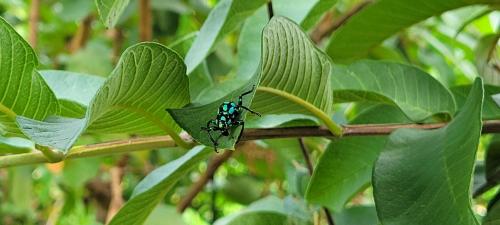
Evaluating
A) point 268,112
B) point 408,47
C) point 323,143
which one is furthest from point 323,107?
point 408,47

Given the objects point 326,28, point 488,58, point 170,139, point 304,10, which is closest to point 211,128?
point 170,139

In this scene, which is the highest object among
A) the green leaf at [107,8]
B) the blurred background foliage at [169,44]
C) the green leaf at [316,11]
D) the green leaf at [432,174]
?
the green leaf at [107,8]

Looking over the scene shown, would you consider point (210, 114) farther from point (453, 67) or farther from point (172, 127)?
point (453, 67)

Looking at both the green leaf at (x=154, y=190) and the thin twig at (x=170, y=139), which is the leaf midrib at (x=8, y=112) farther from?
the green leaf at (x=154, y=190)

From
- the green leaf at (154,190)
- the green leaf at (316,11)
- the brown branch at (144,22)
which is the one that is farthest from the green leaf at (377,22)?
the brown branch at (144,22)

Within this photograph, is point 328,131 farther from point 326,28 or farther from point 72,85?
point 326,28
